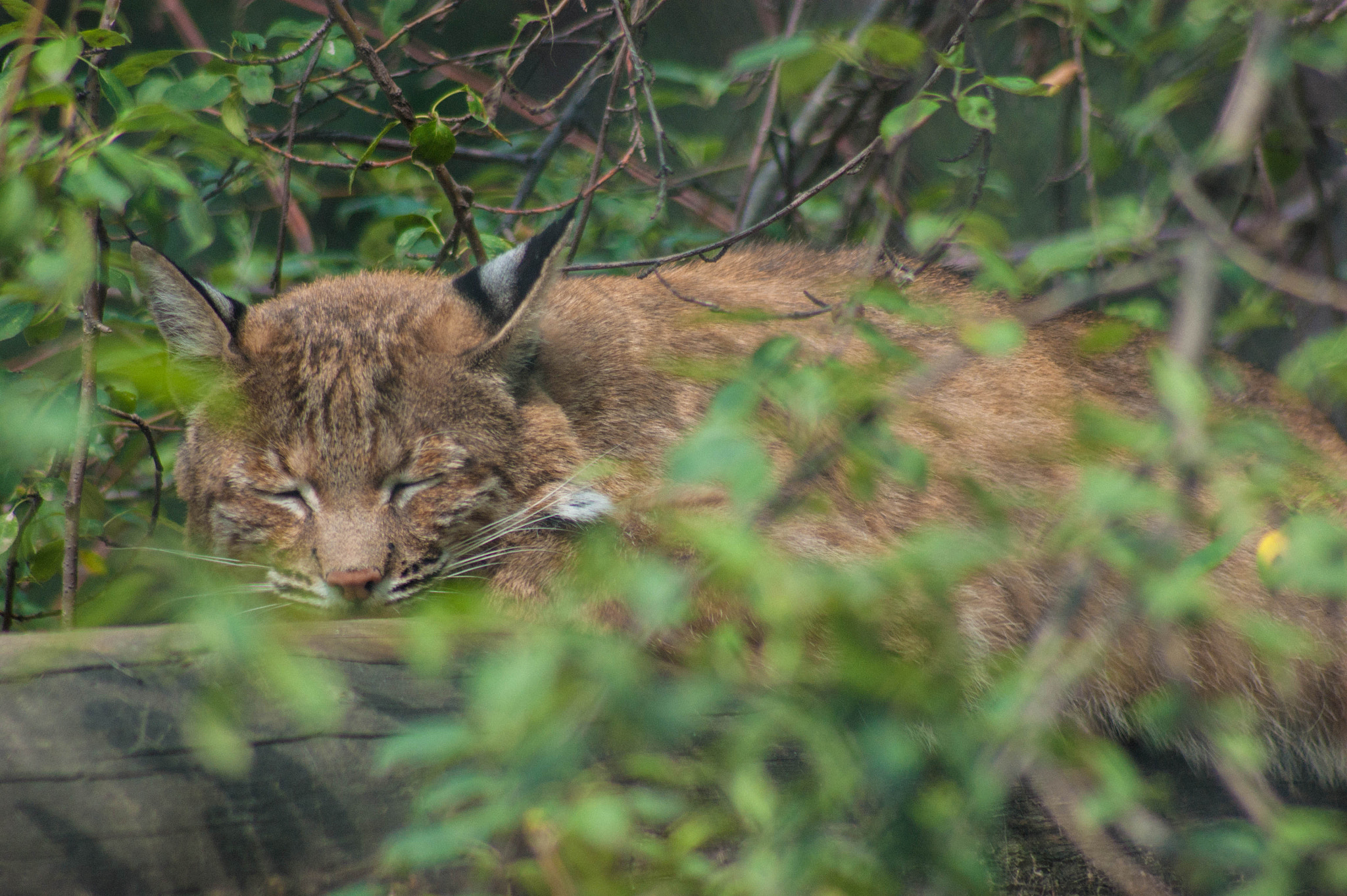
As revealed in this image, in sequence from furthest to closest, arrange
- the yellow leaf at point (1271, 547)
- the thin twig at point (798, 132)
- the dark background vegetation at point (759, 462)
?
the thin twig at point (798, 132) < the yellow leaf at point (1271, 547) < the dark background vegetation at point (759, 462)

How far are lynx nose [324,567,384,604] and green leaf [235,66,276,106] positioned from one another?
4.03 feet

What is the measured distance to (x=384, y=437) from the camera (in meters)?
2.42

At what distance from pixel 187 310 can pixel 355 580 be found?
744 mm

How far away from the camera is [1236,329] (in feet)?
9.73

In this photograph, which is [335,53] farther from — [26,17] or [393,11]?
[26,17]

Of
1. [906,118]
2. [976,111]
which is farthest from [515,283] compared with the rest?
[976,111]

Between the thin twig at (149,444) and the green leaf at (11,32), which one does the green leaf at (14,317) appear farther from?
the green leaf at (11,32)

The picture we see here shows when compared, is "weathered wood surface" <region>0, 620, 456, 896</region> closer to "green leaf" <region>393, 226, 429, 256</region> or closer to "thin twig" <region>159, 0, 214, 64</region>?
"green leaf" <region>393, 226, 429, 256</region>

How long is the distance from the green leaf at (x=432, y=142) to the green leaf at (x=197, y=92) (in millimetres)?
448

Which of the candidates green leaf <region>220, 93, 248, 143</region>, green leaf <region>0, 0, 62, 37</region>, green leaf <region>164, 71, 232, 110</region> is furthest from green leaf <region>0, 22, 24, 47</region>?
green leaf <region>220, 93, 248, 143</region>

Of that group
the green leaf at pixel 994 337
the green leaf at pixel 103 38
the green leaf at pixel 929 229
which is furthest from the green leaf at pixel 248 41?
the green leaf at pixel 994 337

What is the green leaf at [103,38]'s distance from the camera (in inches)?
86.5

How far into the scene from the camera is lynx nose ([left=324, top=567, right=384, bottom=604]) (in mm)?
2295

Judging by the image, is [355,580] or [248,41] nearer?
[355,580]
